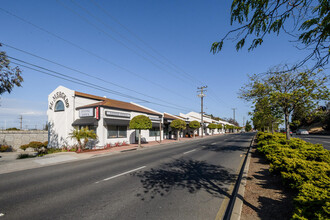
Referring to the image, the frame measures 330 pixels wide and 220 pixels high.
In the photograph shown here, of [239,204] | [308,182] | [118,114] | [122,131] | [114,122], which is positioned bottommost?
[239,204]

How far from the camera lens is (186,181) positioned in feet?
20.8

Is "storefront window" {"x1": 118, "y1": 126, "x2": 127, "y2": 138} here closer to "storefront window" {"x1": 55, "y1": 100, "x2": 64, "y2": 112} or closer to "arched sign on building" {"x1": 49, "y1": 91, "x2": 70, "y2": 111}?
"arched sign on building" {"x1": 49, "y1": 91, "x2": 70, "y2": 111}

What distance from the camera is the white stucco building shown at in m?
18.1

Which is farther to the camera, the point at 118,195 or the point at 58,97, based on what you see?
the point at 58,97

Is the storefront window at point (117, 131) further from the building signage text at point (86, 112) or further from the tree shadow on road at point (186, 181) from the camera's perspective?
the tree shadow on road at point (186, 181)

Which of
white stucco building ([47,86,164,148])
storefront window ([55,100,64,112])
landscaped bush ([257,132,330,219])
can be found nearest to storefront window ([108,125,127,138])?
white stucco building ([47,86,164,148])

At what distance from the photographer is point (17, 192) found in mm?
5609

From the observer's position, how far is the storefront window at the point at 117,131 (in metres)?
19.6

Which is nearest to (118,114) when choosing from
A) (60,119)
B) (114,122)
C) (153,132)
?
(114,122)

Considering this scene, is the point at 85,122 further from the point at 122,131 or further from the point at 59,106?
the point at 59,106

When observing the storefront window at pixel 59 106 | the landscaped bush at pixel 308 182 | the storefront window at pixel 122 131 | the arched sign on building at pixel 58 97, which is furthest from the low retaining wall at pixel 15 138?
the landscaped bush at pixel 308 182

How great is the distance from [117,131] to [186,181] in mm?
15906

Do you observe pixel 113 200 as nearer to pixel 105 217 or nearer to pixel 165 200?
pixel 105 217

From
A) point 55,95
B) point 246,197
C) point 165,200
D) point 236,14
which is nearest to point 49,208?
point 165,200
